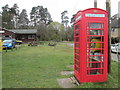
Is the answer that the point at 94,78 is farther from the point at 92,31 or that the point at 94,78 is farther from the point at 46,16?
the point at 46,16

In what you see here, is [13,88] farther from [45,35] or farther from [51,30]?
[51,30]

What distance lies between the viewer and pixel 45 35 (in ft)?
117

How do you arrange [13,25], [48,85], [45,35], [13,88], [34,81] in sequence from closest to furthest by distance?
[13,88]
[48,85]
[34,81]
[45,35]
[13,25]

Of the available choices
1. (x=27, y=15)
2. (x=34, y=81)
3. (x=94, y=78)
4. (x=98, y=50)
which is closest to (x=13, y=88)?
(x=34, y=81)

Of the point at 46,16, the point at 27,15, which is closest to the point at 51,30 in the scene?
the point at 46,16

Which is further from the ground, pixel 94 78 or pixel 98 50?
pixel 98 50

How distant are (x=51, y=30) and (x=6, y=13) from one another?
71.9 ft

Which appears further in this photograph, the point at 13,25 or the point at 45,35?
the point at 13,25

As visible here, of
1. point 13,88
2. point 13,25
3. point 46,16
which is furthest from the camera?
point 46,16

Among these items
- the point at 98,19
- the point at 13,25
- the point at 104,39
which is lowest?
the point at 104,39

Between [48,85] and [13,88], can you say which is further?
[48,85]

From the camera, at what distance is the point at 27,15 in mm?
60156

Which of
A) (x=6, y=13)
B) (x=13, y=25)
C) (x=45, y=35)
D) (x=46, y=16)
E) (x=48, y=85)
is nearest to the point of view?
(x=48, y=85)

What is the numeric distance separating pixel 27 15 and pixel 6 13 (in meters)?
12.9
